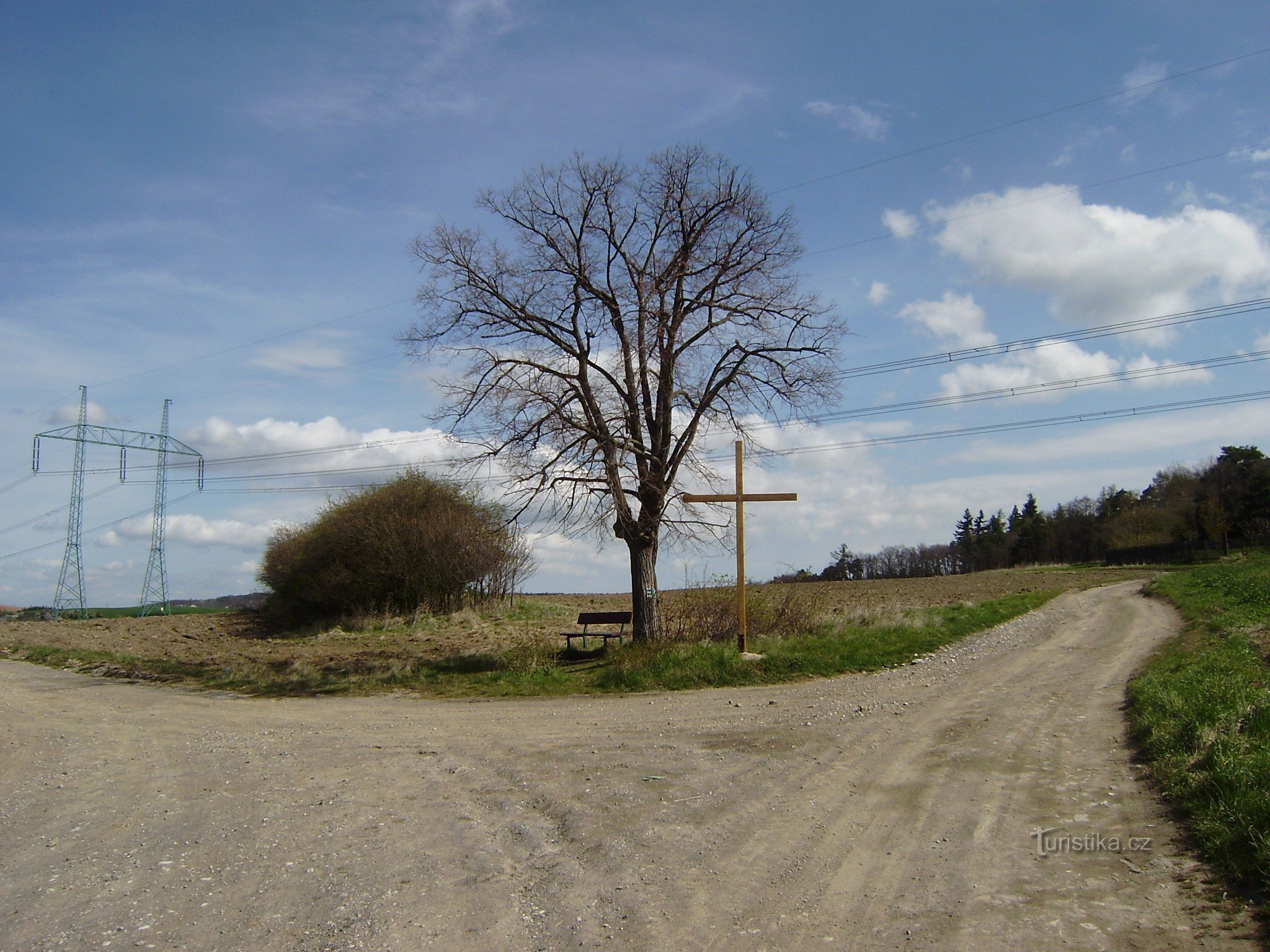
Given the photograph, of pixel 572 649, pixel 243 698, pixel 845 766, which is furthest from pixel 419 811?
pixel 572 649

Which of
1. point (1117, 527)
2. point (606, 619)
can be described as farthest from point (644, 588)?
point (1117, 527)

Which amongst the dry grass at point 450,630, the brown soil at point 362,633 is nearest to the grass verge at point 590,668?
the dry grass at point 450,630

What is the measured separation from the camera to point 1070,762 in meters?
7.49

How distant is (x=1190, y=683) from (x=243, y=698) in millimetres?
14277

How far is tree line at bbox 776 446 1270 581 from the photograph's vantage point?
69312 mm

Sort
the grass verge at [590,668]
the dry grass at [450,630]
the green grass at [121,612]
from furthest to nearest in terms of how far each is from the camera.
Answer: the green grass at [121,612] < the dry grass at [450,630] < the grass verge at [590,668]

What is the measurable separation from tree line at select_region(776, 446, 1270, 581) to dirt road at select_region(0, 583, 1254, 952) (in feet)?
138

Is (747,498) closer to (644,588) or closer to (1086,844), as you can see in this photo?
(644,588)

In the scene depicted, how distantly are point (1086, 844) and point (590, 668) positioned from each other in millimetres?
11133

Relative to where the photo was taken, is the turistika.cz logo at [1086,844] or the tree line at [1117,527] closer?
the turistika.cz logo at [1086,844]

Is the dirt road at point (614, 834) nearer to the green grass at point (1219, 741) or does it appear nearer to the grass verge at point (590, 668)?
the green grass at point (1219, 741)

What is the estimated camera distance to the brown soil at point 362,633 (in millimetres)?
21266

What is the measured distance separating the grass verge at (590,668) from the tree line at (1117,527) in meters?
33.7

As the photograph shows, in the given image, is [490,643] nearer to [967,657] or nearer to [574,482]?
[574,482]
